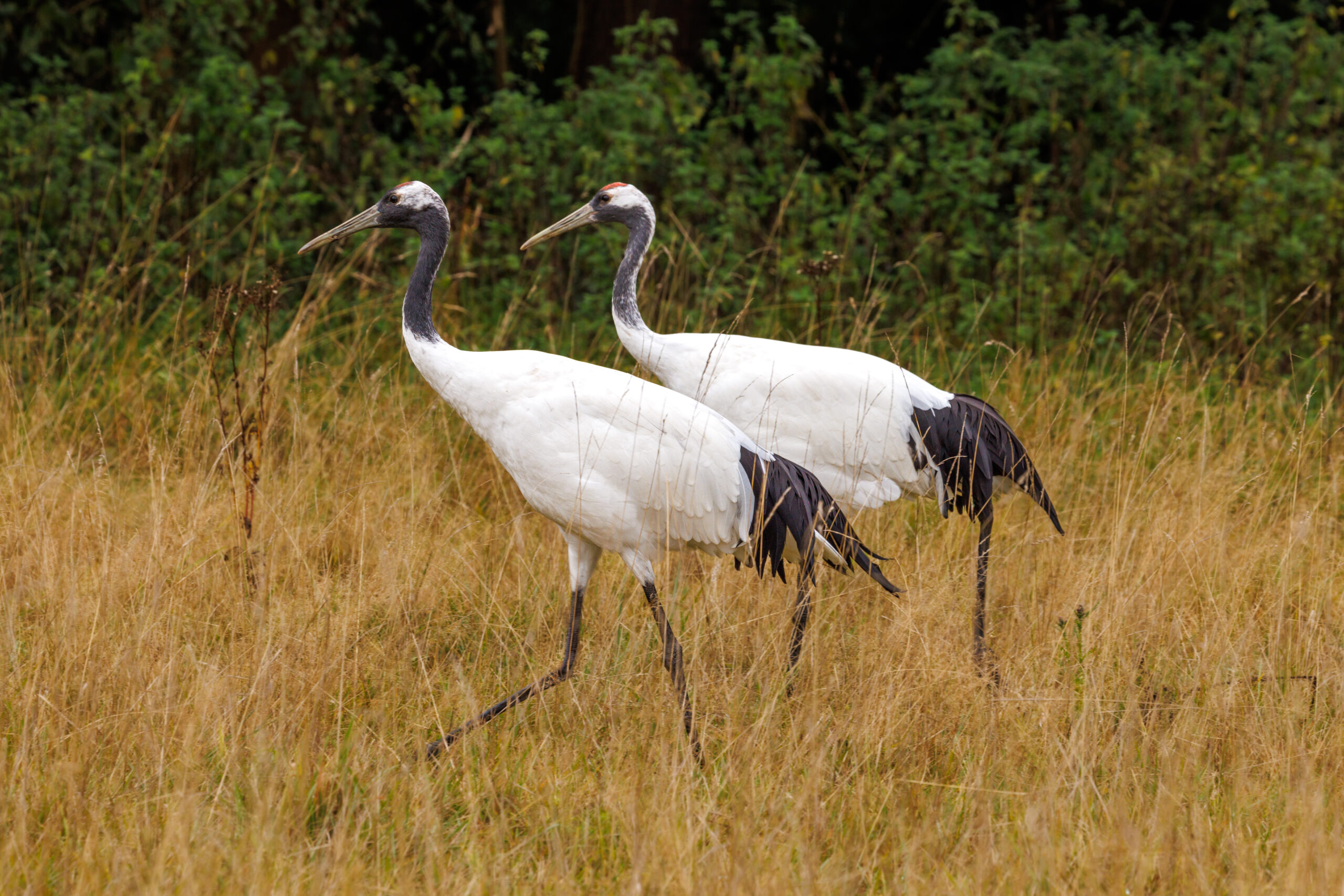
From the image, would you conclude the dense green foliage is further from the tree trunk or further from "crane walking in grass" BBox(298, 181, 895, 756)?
"crane walking in grass" BBox(298, 181, 895, 756)

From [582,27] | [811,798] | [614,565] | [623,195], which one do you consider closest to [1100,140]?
[582,27]

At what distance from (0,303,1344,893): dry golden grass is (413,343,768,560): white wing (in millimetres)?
395

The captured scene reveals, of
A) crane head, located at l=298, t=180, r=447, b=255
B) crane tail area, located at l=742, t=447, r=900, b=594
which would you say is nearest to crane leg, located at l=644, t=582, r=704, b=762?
crane tail area, located at l=742, t=447, r=900, b=594

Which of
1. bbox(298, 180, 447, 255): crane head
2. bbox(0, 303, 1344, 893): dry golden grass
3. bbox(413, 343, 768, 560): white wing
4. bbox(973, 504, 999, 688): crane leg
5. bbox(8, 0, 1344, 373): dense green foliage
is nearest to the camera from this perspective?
bbox(0, 303, 1344, 893): dry golden grass

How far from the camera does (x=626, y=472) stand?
11.9 ft

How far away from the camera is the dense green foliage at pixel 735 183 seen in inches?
264

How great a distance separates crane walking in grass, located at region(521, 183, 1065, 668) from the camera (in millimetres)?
4484

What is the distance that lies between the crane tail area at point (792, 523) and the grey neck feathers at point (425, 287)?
95cm

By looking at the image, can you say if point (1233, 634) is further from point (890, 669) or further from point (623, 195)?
point (623, 195)

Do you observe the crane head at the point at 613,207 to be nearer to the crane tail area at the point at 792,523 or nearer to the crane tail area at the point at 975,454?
the crane tail area at the point at 975,454

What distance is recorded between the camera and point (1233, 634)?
4.06m

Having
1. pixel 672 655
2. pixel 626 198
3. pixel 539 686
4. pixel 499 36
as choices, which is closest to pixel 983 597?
pixel 672 655

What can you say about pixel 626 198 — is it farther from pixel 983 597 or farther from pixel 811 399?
pixel 983 597

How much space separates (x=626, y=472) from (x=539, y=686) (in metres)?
0.60
